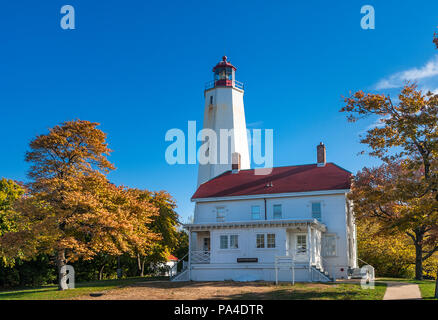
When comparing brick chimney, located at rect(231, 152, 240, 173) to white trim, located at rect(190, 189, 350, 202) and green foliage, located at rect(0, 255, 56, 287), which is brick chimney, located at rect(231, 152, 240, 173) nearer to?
white trim, located at rect(190, 189, 350, 202)

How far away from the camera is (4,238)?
74.2 feet

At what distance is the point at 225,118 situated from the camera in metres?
42.4

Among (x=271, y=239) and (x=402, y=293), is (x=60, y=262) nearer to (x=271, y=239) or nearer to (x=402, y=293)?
(x=271, y=239)

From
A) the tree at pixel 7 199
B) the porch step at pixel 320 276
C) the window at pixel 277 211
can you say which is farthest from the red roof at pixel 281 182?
the tree at pixel 7 199

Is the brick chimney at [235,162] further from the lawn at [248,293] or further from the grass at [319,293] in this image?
the grass at [319,293]

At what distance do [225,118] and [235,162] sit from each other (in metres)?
5.68

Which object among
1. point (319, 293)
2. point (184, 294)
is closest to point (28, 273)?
point (184, 294)

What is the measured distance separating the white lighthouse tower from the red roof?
12.2 ft

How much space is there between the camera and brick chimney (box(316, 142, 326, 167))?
113ft

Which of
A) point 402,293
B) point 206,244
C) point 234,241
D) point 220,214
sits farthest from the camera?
point 220,214

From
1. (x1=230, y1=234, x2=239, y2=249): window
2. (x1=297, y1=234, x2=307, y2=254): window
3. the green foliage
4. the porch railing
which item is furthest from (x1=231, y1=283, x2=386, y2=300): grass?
the green foliage
